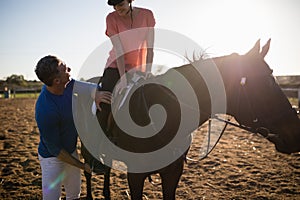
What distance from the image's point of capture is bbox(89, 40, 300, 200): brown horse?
2406 mm

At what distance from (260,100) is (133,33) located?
1.59 metres

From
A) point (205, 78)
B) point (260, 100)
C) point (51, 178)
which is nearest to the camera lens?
point (260, 100)

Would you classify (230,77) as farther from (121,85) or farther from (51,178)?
(51,178)

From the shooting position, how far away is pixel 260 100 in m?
2.40

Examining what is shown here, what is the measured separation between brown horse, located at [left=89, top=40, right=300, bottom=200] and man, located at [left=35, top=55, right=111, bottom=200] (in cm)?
47

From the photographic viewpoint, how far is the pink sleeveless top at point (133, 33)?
3.10 meters

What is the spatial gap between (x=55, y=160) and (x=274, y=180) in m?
4.11

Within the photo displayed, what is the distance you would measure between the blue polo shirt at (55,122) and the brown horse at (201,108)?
1.63 feet

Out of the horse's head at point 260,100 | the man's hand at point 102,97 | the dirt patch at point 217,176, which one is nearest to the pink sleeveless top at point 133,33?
the man's hand at point 102,97

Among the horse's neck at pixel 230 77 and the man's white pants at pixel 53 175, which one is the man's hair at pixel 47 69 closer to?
the man's white pants at pixel 53 175

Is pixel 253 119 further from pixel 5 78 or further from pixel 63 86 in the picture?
pixel 5 78

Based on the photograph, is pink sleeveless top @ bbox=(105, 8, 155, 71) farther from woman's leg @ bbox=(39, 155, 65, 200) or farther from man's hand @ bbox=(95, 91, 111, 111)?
woman's leg @ bbox=(39, 155, 65, 200)

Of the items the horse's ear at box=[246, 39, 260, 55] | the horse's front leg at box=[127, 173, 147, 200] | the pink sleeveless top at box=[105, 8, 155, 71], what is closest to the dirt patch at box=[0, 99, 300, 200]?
the horse's front leg at box=[127, 173, 147, 200]

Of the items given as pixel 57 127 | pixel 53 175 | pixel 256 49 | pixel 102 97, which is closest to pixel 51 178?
pixel 53 175
